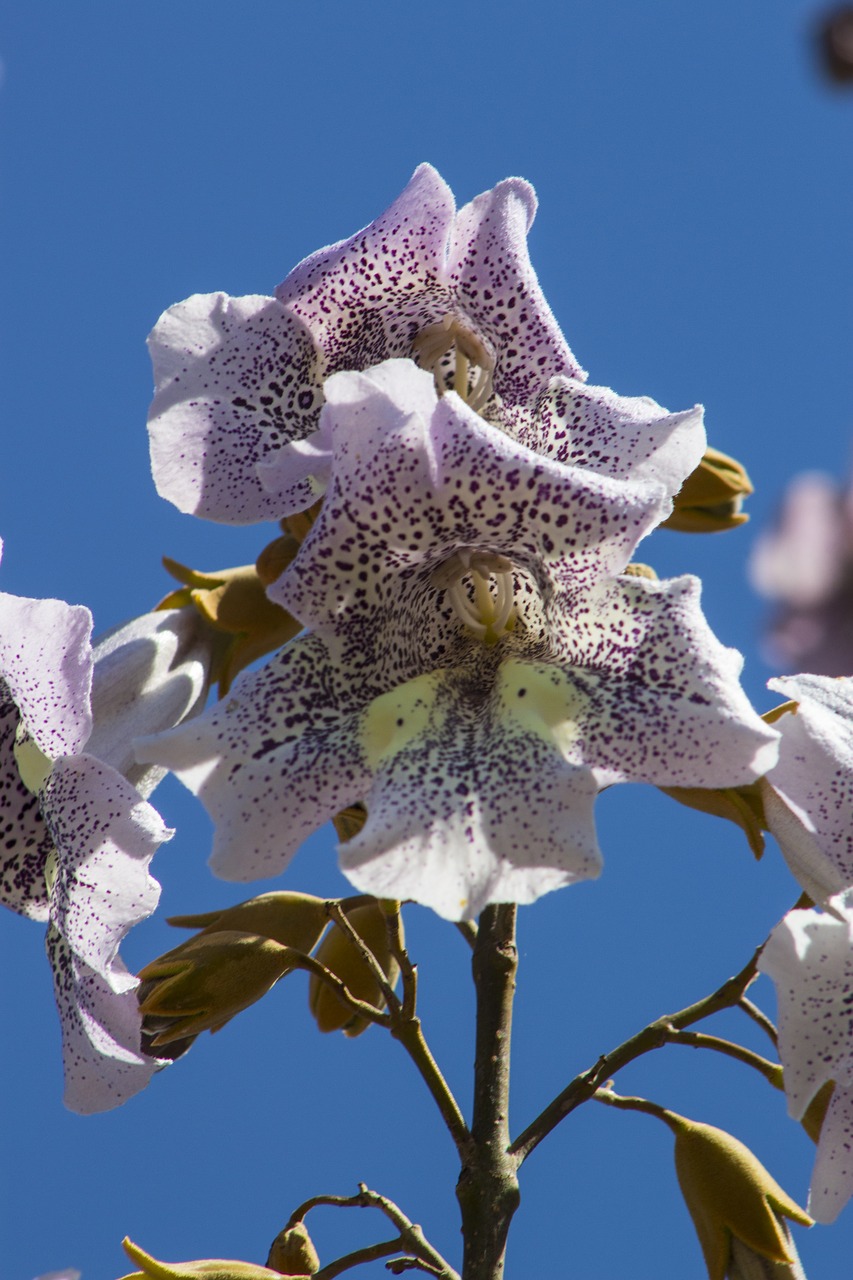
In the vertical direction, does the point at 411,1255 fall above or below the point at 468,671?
below

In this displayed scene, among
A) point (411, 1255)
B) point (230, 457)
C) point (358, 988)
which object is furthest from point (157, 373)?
point (411, 1255)

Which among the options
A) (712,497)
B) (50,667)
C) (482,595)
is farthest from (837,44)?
(50,667)

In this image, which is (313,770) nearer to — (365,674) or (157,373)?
(365,674)

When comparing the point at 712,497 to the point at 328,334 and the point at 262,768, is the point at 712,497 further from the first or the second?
the point at 262,768

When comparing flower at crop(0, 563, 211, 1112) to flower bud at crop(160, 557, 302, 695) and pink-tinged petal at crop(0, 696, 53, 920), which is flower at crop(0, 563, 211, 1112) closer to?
pink-tinged petal at crop(0, 696, 53, 920)

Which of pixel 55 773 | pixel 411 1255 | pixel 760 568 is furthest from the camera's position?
pixel 760 568

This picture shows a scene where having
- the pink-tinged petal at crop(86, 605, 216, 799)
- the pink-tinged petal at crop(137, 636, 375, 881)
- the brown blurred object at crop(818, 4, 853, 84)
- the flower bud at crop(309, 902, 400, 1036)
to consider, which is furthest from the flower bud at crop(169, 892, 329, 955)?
the brown blurred object at crop(818, 4, 853, 84)
